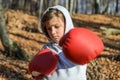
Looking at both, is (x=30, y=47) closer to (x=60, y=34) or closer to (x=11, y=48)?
(x=11, y=48)

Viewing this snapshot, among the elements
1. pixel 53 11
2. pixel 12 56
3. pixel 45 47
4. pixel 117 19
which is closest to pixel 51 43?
pixel 45 47

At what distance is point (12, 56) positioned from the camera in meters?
12.1

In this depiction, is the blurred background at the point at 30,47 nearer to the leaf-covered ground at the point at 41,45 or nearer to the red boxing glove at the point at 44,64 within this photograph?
the leaf-covered ground at the point at 41,45

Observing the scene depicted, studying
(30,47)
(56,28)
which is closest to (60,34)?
(56,28)

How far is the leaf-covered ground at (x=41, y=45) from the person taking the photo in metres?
9.84

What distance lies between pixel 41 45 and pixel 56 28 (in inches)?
525

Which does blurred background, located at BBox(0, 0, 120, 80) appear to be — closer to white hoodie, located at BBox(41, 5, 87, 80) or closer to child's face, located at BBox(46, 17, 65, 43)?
white hoodie, located at BBox(41, 5, 87, 80)

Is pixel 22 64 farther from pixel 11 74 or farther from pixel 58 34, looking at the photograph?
pixel 58 34

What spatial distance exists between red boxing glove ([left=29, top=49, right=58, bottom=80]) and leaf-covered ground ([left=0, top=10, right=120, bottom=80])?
593 centimetres

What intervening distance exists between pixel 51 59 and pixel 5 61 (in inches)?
328

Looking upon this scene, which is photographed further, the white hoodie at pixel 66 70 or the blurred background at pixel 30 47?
the blurred background at pixel 30 47

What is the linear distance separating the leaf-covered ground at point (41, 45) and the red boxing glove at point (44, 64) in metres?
5.93

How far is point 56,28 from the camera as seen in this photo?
3191 mm

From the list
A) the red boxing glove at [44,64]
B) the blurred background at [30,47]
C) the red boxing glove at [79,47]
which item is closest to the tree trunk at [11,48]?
the blurred background at [30,47]
